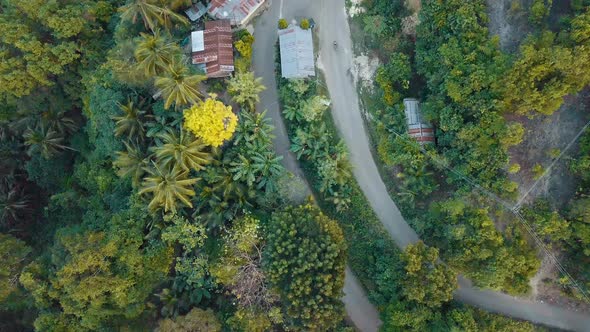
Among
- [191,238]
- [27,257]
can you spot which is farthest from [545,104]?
[27,257]

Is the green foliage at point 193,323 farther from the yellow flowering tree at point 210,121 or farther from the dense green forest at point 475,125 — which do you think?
the dense green forest at point 475,125

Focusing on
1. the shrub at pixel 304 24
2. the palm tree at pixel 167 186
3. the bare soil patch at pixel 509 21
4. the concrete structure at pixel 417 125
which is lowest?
the palm tree at pixel 167 186

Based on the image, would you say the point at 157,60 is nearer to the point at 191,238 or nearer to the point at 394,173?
the point at 191,238

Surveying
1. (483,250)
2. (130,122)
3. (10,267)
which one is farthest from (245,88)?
(10,267)

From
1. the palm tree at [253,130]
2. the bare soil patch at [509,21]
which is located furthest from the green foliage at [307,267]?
the bare soil patch at [509,21]

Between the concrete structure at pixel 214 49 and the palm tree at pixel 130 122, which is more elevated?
the concrete structure at pixel 214 49

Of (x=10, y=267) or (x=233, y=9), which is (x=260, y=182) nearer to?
(x=233, y=9)
